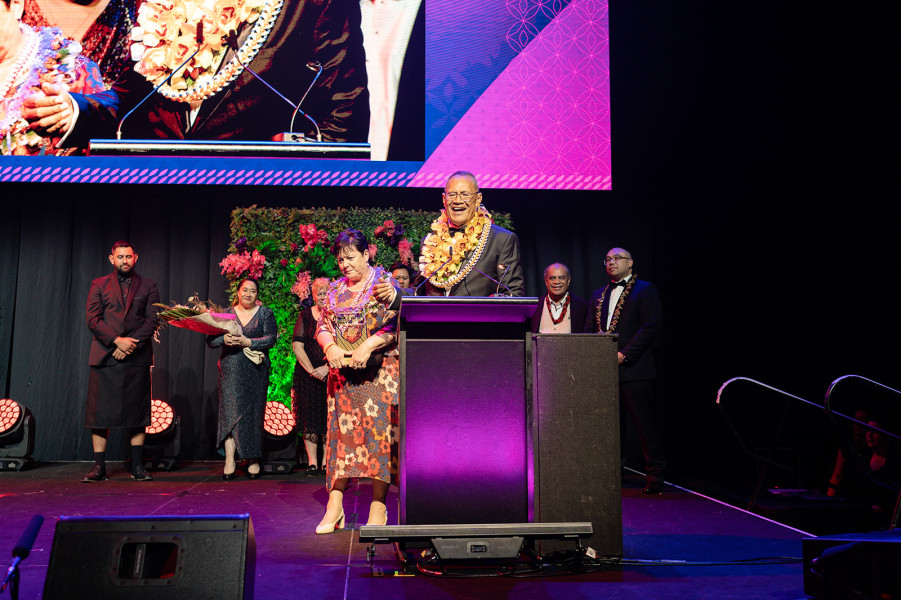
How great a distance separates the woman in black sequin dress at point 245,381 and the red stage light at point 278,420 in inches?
6.7

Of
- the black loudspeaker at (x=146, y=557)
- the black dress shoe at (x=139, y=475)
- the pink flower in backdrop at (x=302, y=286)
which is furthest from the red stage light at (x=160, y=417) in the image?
the black loudspeaker at (x=146, y=557)

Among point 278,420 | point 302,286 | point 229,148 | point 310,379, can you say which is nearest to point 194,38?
point 229,148

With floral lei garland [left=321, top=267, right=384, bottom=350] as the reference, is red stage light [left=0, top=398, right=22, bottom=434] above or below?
below

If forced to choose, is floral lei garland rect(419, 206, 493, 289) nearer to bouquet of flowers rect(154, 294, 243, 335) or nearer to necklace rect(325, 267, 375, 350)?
necklace rect(325, 267, 375, 350)

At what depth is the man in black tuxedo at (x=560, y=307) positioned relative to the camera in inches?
232

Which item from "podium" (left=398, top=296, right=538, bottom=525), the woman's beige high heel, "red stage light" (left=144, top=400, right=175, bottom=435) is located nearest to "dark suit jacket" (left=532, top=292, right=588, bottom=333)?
the woman's beige high heel

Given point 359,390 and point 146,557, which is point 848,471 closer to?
point 359,390

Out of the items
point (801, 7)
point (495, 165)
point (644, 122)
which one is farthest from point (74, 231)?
point (801, 7)

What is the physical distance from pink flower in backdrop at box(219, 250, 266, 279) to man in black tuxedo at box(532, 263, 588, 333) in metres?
2.72

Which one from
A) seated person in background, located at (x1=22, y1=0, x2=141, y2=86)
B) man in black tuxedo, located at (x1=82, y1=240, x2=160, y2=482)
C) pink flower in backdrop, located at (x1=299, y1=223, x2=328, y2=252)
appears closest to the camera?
man in black tuxedo, located at (x1=82, y1=240, x2=160, y2=482)

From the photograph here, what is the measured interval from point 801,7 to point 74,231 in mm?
7026

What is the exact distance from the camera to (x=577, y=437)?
3.11 meters

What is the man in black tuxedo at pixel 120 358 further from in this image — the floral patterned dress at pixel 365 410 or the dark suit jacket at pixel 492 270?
the dark suit jacket at pixel 492 270

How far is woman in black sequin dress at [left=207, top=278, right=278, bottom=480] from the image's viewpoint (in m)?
5.95
